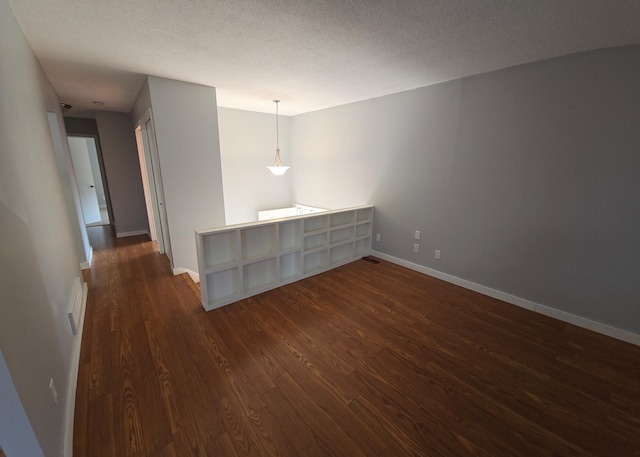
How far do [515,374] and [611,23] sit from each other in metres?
2.57

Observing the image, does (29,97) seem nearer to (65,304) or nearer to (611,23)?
(65,304)

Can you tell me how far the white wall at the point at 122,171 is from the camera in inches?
193

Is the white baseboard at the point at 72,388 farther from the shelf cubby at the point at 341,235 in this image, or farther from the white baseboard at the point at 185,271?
the shelf cubby at the point at 341,235

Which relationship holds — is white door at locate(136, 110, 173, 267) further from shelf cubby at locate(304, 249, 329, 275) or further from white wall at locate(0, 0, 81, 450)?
shelf cubby at locate(304, 249, 329, 275)

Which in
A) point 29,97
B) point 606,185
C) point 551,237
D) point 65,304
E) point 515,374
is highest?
point 29,97

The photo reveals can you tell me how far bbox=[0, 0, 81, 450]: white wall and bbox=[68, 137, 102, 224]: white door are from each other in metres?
5.44

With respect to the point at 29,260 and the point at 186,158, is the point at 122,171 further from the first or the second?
the point at 29,260

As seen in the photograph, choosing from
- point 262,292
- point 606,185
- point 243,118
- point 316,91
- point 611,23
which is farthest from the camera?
point 243,118

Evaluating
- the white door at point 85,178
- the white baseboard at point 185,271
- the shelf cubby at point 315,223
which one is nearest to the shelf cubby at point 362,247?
the shelf cubby at point 315,223

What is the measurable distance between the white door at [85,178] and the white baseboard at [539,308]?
8.01 metres

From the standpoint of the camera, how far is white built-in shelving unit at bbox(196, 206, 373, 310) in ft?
8.52

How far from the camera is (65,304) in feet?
6.44

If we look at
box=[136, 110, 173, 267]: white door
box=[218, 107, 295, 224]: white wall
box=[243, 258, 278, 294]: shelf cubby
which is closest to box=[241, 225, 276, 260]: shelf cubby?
box=[243, 258, 278, 294]: shelf cubby

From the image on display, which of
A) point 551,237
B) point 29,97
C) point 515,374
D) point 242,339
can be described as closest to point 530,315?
point 551,237
